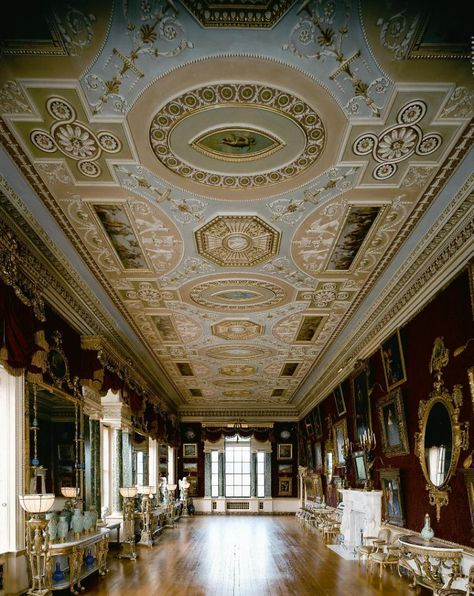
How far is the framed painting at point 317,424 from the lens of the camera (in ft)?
70.7

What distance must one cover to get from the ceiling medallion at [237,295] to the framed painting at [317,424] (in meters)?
10.5

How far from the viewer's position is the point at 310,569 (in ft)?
36.8

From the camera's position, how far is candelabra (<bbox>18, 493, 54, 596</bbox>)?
271 inches

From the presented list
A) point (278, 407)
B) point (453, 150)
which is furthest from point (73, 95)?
Answer: point (278, 407)

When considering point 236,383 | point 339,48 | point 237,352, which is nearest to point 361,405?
point 237,352

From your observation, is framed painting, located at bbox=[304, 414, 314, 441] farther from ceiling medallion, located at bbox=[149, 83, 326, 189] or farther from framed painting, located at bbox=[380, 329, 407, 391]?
ceiling medallion, located at bbox=[149, 83, 326, 189]

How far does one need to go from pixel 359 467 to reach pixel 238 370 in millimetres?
6471

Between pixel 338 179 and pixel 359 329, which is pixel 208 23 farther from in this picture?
pixel 359 329

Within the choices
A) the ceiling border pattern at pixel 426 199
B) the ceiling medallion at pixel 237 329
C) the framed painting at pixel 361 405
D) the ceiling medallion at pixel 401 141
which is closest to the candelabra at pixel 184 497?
the framed painting at pixel 361 405

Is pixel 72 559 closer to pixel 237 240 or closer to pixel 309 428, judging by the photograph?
pixel 237 240

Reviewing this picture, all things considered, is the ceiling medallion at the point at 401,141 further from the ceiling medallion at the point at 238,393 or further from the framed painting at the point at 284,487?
the framed painting at the point at 284,487

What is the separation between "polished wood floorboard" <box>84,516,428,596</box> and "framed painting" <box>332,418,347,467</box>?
2.38 m

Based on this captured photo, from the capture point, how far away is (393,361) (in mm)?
11000

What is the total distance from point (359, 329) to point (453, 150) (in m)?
7.34
